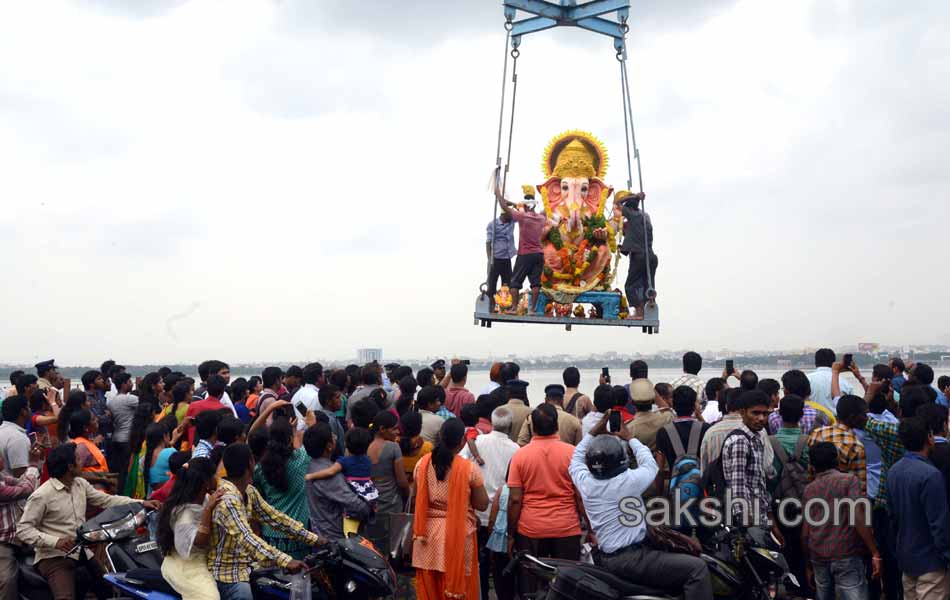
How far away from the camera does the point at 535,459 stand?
6.55 meters

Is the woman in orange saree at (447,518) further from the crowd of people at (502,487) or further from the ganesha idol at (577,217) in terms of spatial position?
the ganesha idol at (577,217)

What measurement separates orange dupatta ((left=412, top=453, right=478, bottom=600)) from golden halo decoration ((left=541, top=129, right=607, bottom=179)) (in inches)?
358

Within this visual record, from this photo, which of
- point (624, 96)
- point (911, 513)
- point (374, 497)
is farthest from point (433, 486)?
point (624, 96)

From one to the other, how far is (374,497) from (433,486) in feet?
1.75

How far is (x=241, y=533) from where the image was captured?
5.44 meters

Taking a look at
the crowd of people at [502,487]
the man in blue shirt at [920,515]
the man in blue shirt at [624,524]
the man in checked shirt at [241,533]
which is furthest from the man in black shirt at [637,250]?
the man in checked shirt at [241,533]

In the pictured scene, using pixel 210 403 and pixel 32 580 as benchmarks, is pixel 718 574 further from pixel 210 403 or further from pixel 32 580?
pixel 210 403

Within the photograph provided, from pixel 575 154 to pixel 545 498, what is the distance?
9260mm

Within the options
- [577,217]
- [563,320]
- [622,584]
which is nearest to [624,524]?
[622,584]

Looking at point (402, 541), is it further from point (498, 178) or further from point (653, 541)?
point (498, 178)

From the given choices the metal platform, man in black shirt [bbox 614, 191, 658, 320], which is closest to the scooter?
the metal platform

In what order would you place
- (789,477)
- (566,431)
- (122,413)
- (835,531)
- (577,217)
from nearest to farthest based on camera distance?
(835,531) < (789,477) < (566,431) < (122,413) < (577,217)

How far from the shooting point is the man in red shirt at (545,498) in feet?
21.3

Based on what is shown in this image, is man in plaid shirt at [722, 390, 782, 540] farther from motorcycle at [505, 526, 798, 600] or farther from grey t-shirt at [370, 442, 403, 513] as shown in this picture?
grey t-shirt at [370, 442, 403, 513]
